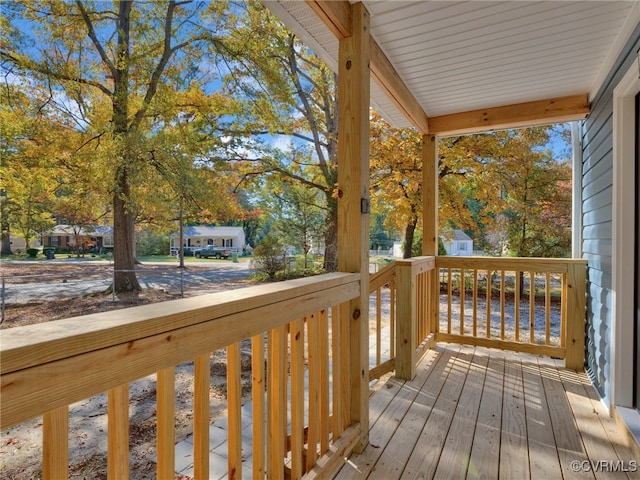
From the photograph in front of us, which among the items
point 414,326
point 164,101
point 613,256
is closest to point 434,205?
point 414,326

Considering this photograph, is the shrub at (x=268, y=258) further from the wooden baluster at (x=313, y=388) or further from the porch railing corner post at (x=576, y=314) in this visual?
the wooden baluster at (x=313, y=388)

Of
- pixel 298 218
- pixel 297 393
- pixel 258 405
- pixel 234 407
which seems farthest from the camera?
pixel 298 218

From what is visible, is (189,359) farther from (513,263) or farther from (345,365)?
(513,263)

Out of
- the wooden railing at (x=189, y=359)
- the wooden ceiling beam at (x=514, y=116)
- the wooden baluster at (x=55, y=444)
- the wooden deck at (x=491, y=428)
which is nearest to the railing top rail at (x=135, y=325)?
the wooden railing at (x=189, y=359)

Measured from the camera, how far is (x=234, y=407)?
1.01 metres

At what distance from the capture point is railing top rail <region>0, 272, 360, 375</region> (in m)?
0.54

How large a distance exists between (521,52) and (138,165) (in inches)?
284

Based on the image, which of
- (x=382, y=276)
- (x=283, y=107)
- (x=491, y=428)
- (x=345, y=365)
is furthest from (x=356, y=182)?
(x=283, y=107)

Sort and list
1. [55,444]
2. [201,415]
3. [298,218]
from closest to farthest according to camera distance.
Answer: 1. [55,444]
2. [201,415]
3. [298,218]

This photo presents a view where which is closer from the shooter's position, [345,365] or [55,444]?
[55,444]

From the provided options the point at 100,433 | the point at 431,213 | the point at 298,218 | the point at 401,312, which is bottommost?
the point at 100,433

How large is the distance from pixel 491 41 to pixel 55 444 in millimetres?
2579

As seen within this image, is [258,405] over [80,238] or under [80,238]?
under

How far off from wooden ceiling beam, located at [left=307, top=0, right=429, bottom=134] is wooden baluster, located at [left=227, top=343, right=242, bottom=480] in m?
1.42
